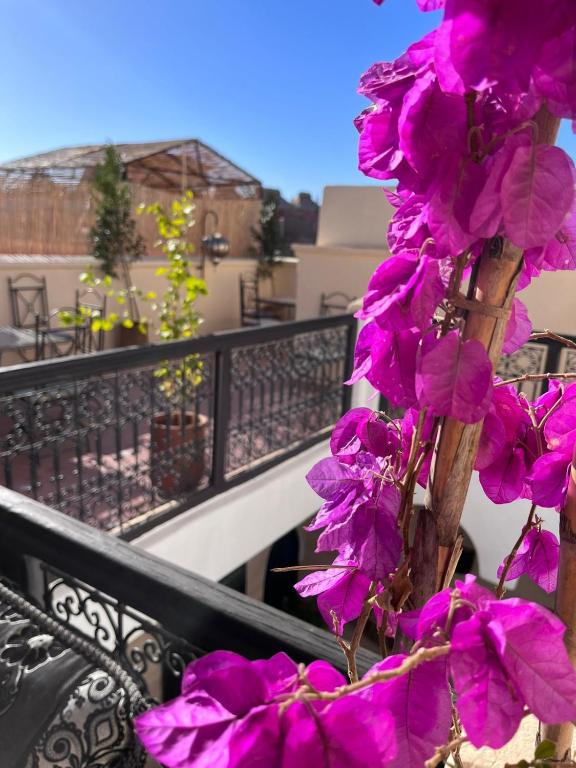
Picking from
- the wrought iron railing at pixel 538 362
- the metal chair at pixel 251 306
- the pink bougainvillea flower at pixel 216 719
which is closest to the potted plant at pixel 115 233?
the metal chair at pixel 251 306

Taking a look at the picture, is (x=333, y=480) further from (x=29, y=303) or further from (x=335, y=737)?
(x=29, y=303)

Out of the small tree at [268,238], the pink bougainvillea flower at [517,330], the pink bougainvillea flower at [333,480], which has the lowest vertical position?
the pink bougainvillea flower at [333,480]

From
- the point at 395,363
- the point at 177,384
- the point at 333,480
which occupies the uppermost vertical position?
the point at 395,363

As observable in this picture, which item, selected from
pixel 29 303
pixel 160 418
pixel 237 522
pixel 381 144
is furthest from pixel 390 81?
pixel 29 303

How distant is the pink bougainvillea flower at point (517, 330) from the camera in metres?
0.54

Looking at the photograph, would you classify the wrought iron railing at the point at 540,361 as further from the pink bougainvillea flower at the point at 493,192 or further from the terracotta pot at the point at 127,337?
the terracotta pot at the point at 127,337

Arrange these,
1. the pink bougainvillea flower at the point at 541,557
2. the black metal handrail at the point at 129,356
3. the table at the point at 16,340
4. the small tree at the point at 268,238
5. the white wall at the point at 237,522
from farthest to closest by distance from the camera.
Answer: the small tree at the point at 268,238
the table at the point at 16,340
the white wall at the point at 237,522
the black metal handrail at the point at 129,356
the pink bougainvillea flower at the point at 541,557

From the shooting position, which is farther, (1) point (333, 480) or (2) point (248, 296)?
(2) point (248, 296)

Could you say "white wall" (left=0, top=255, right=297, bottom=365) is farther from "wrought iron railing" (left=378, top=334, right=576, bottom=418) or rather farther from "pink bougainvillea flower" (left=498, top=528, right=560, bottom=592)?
"pink bougainvillea flower" (left=498, top=528, right=560, bottom=592)

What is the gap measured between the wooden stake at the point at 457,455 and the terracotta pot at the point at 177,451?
318cm

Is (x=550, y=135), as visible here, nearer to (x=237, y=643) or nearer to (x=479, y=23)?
(x=479, y=23)

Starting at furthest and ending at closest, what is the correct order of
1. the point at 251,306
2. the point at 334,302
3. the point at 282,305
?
the point at 251,306 → the point at 282,305 → the point at 334,302

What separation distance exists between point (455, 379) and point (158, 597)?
0.71 m

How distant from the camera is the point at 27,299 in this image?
6.57 meters
